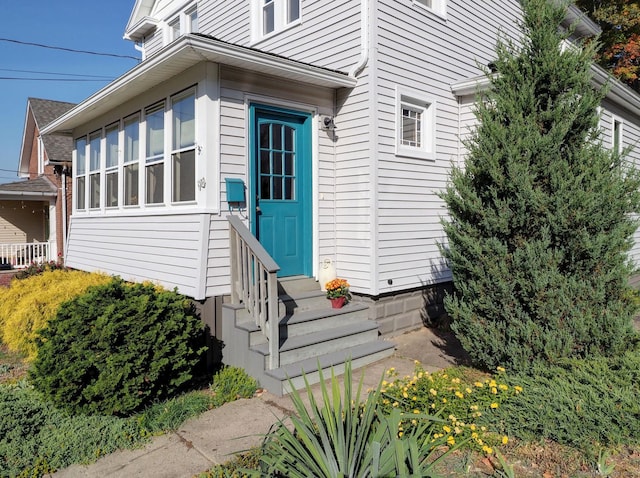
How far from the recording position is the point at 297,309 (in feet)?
18.6

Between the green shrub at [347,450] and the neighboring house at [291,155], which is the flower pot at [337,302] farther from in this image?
the green shrub at [347,450]

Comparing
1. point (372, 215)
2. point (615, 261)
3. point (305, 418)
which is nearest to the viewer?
point (305, 418)

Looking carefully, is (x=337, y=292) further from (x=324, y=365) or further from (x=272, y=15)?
(x=272, y=15)

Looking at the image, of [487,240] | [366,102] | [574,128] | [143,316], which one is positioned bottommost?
[143,316]

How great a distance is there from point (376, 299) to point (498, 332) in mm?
2057

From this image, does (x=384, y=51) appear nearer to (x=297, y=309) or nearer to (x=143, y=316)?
(x=297, y=309)

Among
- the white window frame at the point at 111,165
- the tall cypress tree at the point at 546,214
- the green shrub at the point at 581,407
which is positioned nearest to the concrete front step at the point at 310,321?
the tall cypress tree at the point at 546,214

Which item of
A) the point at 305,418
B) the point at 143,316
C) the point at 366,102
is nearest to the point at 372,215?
the point at 366,102

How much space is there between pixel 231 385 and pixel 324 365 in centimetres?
104

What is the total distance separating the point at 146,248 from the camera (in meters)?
6.55

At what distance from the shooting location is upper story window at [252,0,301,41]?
7.71 meters

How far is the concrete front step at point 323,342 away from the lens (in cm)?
484

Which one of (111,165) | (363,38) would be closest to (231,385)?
(363,38)

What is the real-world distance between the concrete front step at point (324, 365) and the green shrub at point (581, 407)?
142 cm
